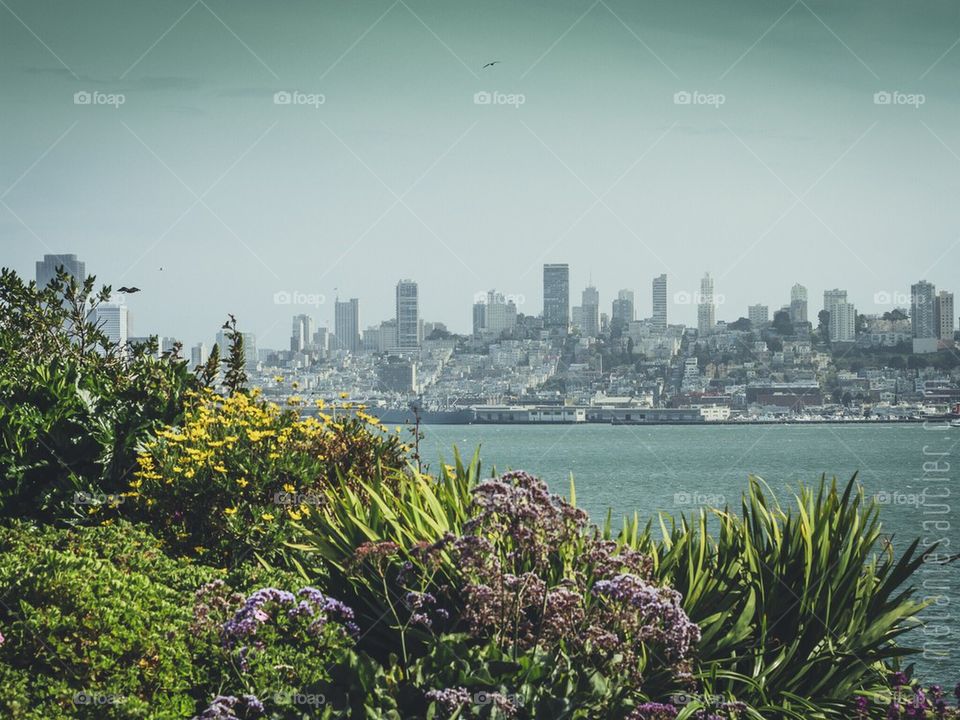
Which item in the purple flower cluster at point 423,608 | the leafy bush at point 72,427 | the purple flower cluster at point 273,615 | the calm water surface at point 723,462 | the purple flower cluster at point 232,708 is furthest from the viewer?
the calm water surface at point 723,462

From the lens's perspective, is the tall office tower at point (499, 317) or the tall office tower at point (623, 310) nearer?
the tall office tower at point (499, 317)

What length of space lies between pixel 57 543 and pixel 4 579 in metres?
1.71

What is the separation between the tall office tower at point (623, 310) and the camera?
12144 cm

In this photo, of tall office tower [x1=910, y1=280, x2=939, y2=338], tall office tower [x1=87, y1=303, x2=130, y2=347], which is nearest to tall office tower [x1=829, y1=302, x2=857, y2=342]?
tall office tower [x1=910, y1=280, x2=939, y2=338]

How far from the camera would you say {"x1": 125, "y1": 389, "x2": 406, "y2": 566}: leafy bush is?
795 centimetres

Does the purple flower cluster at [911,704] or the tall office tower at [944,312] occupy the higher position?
the tall office tower at [944,312]

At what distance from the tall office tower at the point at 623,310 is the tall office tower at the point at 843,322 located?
24871mm

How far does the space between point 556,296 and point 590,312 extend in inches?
195

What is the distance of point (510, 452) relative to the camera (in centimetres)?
6806

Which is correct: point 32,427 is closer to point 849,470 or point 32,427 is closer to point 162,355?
point 162,355

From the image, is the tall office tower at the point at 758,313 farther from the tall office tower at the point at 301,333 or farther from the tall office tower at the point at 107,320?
the tall office tower at the point at 107,320

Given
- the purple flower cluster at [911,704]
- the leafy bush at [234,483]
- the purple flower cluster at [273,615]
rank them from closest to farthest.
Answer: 1. the purple flower cluster at [273,615]
2. the purple flower cluster at [911,704]
3. the leafy bush at [234,483]

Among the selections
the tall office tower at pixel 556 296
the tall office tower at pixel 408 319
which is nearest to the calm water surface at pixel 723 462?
the tall office tower at pixel 408 319

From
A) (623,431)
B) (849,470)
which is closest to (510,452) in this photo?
(849,470)
